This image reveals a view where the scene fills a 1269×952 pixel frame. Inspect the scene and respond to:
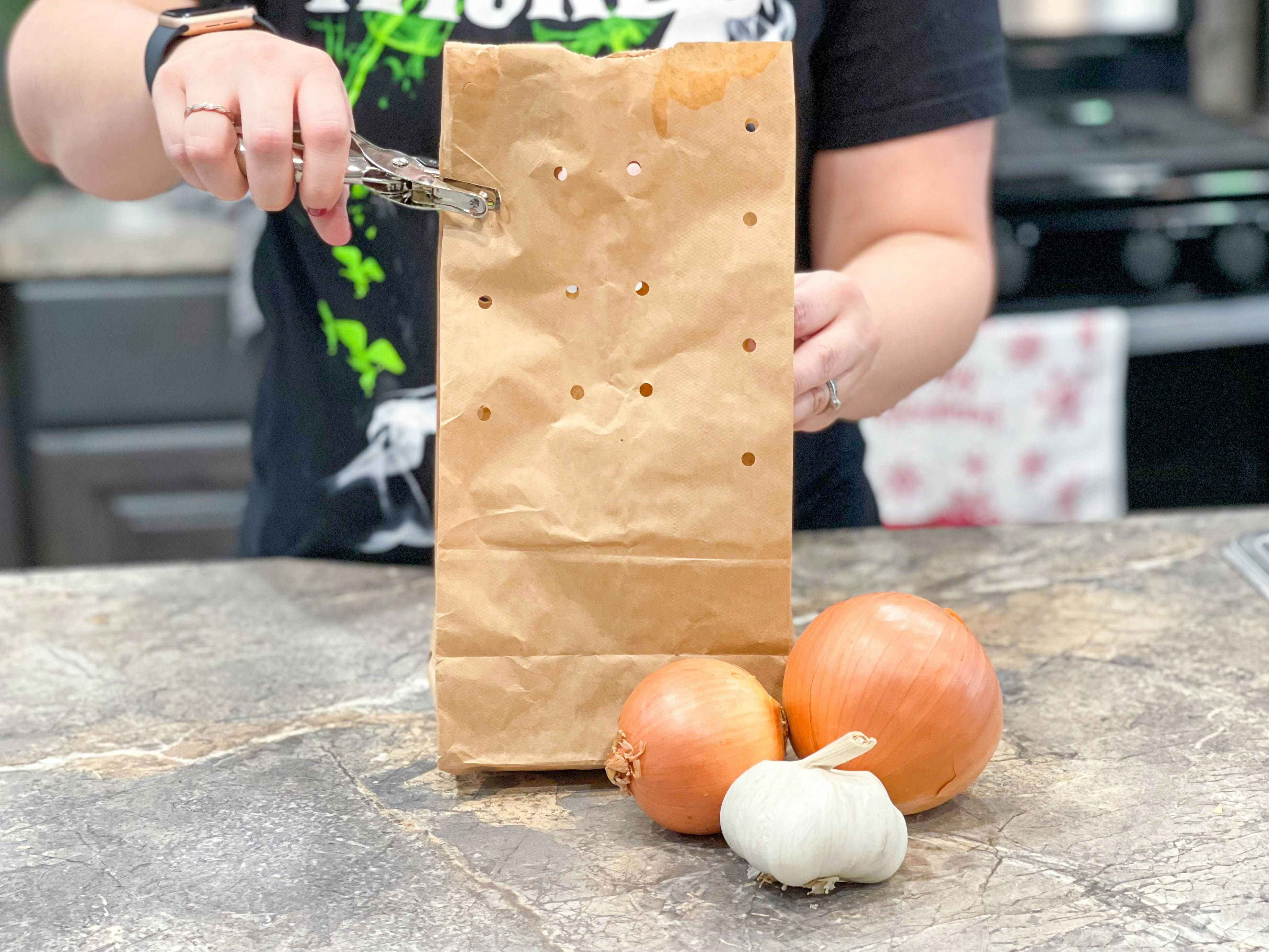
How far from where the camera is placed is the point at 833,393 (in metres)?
0.74

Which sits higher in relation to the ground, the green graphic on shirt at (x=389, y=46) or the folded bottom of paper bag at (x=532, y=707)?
the green graphic on shirt at (x=389, y=46)

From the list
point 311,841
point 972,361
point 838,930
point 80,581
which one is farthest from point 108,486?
point 838,930

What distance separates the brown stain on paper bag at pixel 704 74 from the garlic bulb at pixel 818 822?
0.30 metres

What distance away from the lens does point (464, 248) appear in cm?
62

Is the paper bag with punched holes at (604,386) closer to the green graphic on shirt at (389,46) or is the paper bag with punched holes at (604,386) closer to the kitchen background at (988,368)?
the green graphic on shirt at (389,46)

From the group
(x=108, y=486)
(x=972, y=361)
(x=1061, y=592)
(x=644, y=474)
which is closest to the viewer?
(x=644, y=474)

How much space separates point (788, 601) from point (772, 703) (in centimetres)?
6

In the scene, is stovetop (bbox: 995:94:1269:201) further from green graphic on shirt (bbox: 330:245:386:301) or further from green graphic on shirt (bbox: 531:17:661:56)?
green graphic on shirt (bbox: 330:245:386:301)

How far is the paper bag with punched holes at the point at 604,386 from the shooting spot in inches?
23.9

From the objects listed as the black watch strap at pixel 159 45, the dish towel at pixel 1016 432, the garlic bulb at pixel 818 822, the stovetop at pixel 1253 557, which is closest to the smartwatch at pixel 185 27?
the black watch strap at pixel 159 45

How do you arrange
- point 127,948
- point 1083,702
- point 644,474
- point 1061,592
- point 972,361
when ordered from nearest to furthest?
1. point 127,948
2. point 644,474
3. point 1083,702
4. point 1061,592
5. point 972,361

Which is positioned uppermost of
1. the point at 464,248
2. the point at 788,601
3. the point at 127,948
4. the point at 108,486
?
the point at 464,248

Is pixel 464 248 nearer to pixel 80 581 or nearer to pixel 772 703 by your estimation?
pixel 772 703

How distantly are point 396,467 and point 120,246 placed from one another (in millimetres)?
1048
